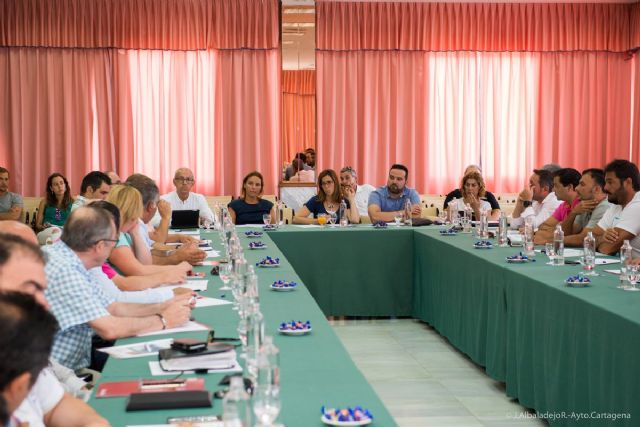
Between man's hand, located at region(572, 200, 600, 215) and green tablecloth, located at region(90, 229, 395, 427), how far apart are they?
2818mm

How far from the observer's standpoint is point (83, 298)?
2.74 meters

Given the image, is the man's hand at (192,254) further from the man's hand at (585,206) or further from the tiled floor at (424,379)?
the man's hand at (585,206)

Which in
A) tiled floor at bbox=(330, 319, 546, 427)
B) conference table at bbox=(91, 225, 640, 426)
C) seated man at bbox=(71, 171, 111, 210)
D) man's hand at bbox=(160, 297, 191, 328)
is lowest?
tiled floor at bbox=(330, 319, 546, 427)

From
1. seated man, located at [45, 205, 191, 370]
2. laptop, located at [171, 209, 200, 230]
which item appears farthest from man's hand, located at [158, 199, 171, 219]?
seated man, located at [45, 205, 191, 370]

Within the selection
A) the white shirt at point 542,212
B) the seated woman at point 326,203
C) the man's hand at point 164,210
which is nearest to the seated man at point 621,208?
the white shirt at point 542,212

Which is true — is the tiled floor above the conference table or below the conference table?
below

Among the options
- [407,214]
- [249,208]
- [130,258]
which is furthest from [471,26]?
[130,258]

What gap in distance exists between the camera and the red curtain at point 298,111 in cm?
916

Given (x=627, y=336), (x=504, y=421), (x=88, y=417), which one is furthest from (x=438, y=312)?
(x=88, y=417)

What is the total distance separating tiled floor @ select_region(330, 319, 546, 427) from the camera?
13.4ft

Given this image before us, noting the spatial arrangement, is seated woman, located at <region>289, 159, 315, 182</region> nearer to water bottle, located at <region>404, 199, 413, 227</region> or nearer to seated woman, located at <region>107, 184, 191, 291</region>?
water bottle, located at <region>404, 199, 413, 227</region>

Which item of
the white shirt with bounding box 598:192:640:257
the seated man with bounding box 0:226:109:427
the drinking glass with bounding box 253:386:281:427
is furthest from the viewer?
the white shirt with bounding box 598:192:640:257

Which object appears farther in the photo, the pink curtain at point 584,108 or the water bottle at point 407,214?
the pink curtain at point 584,108

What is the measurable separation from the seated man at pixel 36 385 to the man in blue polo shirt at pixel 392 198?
5247mm
